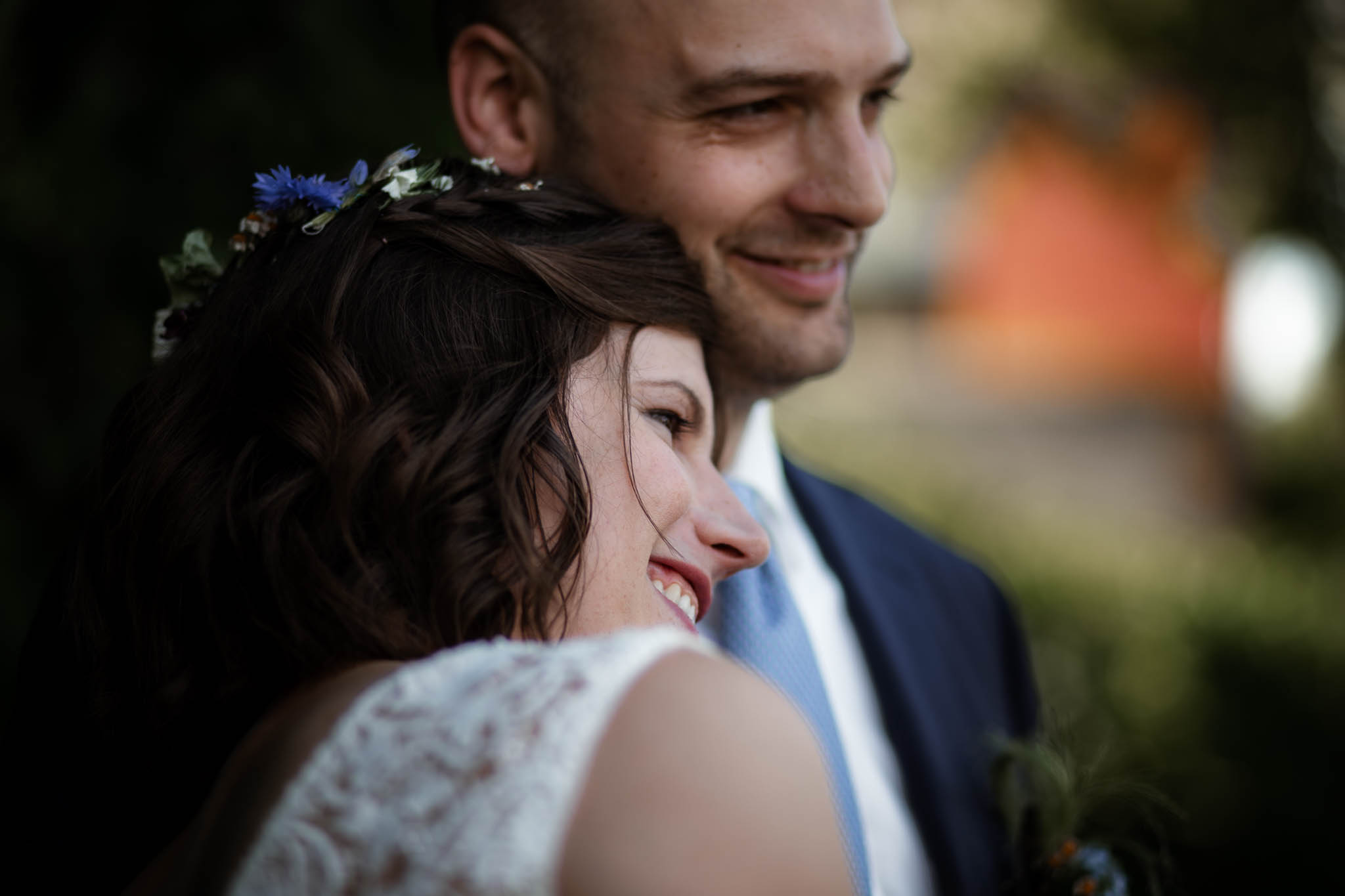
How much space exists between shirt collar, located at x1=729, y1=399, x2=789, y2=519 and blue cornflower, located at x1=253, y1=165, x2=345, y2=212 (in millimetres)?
1067

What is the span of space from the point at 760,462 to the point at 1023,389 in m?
12.1

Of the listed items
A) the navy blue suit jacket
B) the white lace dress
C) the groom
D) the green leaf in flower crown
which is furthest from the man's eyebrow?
the white lace dress

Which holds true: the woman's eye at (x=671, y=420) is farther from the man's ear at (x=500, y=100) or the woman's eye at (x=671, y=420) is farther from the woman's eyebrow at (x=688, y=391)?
the man's ear at (x=500, y=100)

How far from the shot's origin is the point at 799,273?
7.60 feet

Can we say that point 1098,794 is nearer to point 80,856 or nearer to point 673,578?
point 673,578

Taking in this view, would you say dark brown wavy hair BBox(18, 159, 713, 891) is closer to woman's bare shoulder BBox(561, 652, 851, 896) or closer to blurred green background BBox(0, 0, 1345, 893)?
woman's bare shoulder BBox(561, 652, 851, 896)

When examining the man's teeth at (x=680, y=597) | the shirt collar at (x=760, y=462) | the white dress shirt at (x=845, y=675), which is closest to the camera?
the man's teeth at (x=680, y=597)

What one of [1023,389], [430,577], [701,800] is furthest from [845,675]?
[1023,389]

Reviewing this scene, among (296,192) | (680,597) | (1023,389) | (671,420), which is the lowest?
(1023,389)

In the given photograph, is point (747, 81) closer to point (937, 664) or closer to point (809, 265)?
point (809, 265)

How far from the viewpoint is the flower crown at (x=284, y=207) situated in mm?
1799

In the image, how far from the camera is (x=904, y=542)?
118 inches

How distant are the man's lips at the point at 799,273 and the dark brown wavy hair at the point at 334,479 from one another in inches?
19.9

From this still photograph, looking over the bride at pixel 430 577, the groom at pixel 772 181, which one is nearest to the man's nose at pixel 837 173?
Answer: the groom at pixel 772 181
